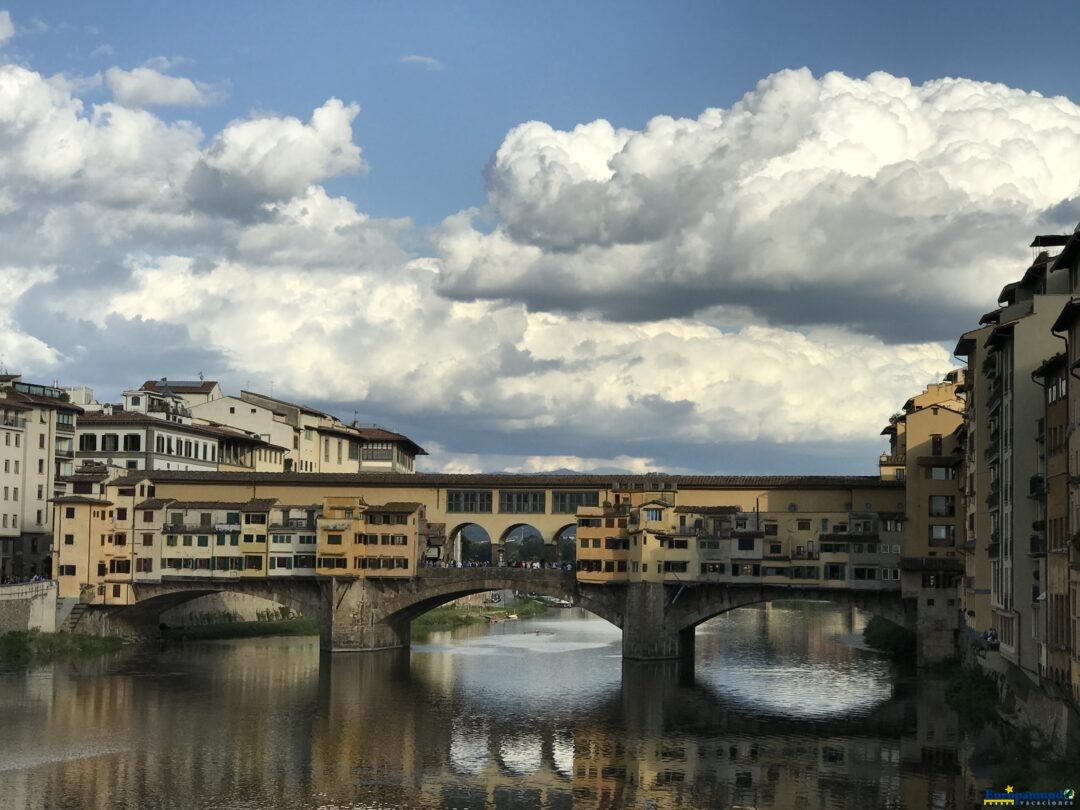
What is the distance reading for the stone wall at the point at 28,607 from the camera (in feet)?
277

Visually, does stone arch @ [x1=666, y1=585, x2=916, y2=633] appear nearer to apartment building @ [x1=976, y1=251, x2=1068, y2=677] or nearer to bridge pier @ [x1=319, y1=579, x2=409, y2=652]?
bridge pier @ [x1=319, y1=579, x2=409, y2=652]

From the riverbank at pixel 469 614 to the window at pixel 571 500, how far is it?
62.7 feet

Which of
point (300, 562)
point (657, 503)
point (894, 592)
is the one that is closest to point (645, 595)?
point (657, 503)

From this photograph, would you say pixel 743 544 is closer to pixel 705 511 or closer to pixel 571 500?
pixel 705 511

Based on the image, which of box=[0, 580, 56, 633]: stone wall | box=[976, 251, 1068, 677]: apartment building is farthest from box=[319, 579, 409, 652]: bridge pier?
box=[976, 251, 1068, 677]: apartment building

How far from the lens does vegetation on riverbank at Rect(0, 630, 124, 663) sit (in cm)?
8381

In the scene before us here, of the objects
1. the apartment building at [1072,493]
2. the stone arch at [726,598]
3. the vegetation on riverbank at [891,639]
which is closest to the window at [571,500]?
the stone arch at [726,598]

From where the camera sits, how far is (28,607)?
3418 inches

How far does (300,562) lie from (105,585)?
12791mm

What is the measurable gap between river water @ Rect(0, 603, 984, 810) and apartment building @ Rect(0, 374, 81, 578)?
14.4 meters

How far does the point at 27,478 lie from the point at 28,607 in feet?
49.8

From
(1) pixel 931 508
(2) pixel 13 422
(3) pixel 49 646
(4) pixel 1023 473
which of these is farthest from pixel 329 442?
(4) pixel 1023 473

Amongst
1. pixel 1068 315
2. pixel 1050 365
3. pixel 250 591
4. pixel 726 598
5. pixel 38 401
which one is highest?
pixel 38 401

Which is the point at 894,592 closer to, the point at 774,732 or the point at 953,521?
the point at 953,521
